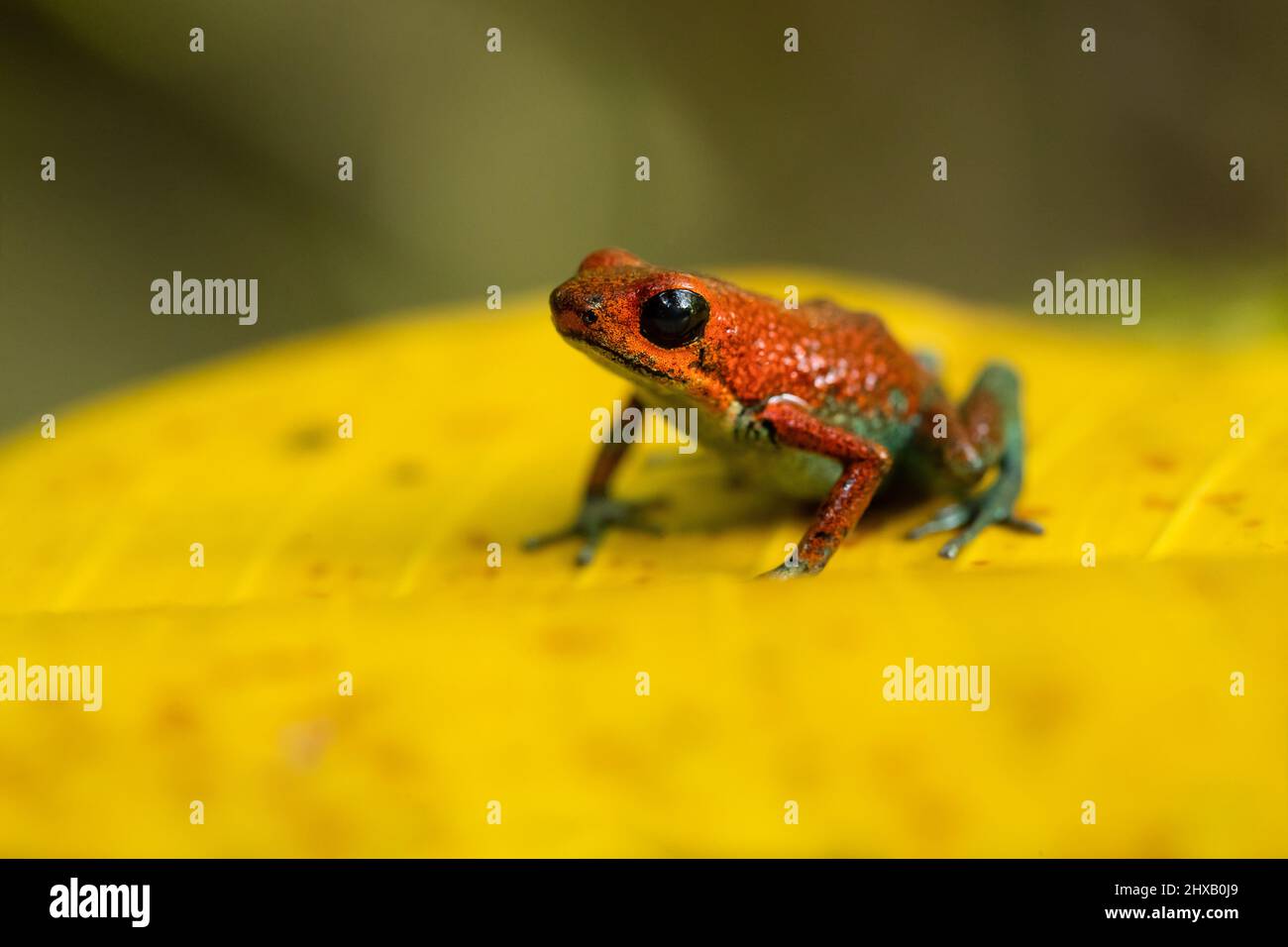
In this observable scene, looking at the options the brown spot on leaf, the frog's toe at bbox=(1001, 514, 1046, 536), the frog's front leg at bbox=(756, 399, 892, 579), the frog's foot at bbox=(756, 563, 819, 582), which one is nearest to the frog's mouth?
the frog's front leg at bbox=(756, 399, 892, 579)

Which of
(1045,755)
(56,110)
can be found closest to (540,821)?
(1045,755)

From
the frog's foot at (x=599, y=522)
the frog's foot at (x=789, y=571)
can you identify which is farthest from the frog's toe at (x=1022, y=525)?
the frog's foot at (x=599, y=522)

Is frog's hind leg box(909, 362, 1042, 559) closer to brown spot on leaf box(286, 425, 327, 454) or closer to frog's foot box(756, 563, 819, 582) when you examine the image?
frog's foot box(756, 563, 819, 582)

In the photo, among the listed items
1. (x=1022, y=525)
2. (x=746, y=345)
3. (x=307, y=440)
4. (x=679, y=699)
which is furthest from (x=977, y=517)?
(x=307, y=440)

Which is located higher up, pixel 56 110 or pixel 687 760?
pixel 56 110

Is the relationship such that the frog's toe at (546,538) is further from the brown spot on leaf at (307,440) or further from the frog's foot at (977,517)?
the frog's foot at (977,517)
